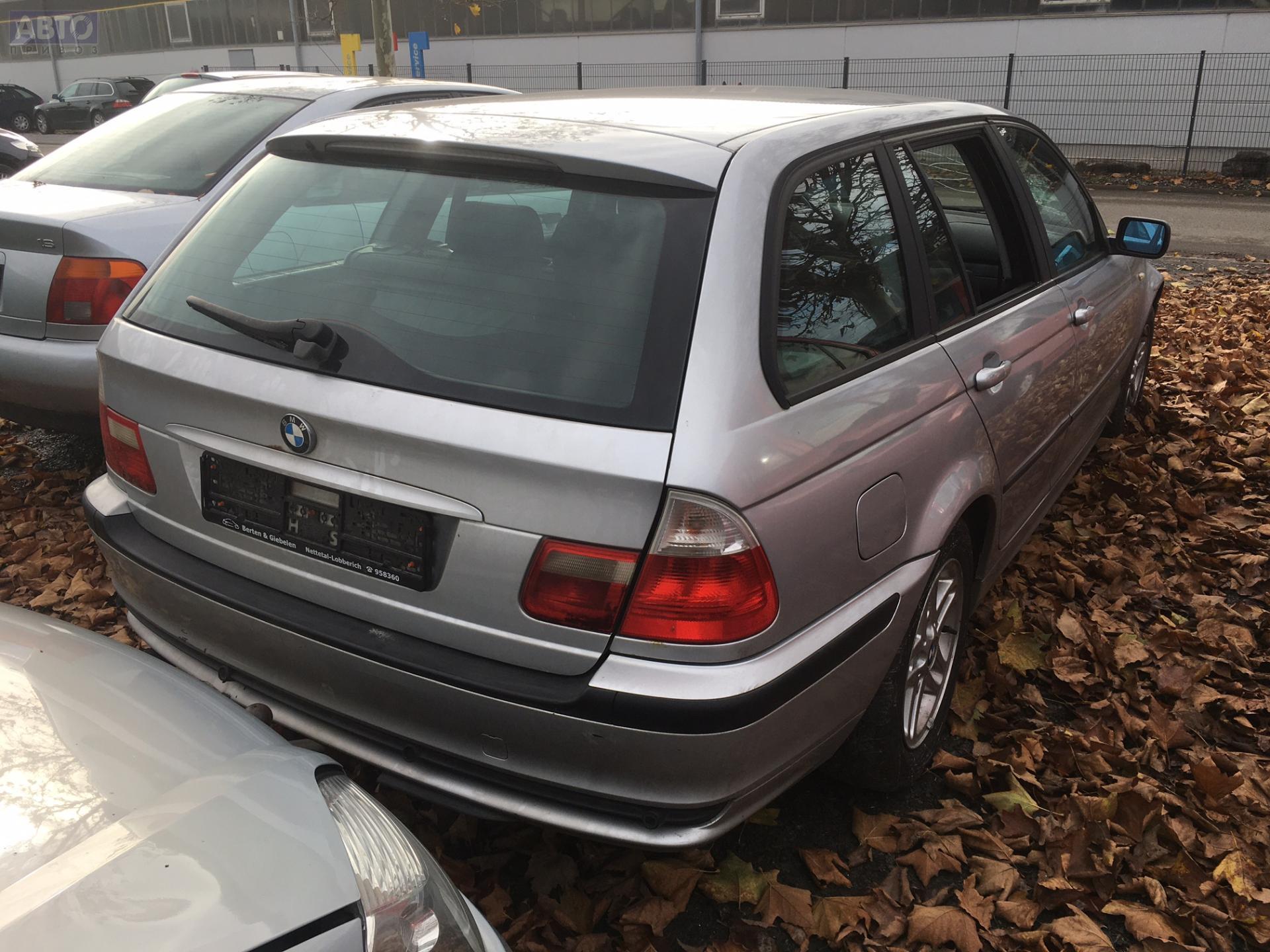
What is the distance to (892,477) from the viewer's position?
234 cm

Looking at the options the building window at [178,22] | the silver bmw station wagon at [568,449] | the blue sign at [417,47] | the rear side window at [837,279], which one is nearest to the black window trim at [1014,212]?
the silver bmw station wagon at [568,449]

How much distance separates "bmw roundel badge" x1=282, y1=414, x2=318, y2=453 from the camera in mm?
2125

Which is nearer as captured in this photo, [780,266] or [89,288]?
[780,266]

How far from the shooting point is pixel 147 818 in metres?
1.46

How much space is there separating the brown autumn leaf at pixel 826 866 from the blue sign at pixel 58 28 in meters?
47.2

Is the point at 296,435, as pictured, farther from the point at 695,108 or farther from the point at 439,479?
the point at 695,108

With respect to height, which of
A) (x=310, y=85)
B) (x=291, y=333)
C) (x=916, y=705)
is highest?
(x=310, y=85)

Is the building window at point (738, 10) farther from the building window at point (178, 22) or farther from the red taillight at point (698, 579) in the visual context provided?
the red taillight at point (698, 579)

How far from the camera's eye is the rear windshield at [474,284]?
1.99m

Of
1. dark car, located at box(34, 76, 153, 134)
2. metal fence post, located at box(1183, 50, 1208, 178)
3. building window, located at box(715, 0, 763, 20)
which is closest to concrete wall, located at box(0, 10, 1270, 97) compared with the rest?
building window, located at box(715, 0, 763, 20)

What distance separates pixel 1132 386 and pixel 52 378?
5020mm

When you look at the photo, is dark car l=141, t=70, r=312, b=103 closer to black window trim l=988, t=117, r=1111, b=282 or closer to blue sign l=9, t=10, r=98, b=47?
black window trim l=988, t=117, r=1111, b=282

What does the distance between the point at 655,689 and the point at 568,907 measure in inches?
32.8

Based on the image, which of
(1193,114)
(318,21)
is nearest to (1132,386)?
(1193,114)
